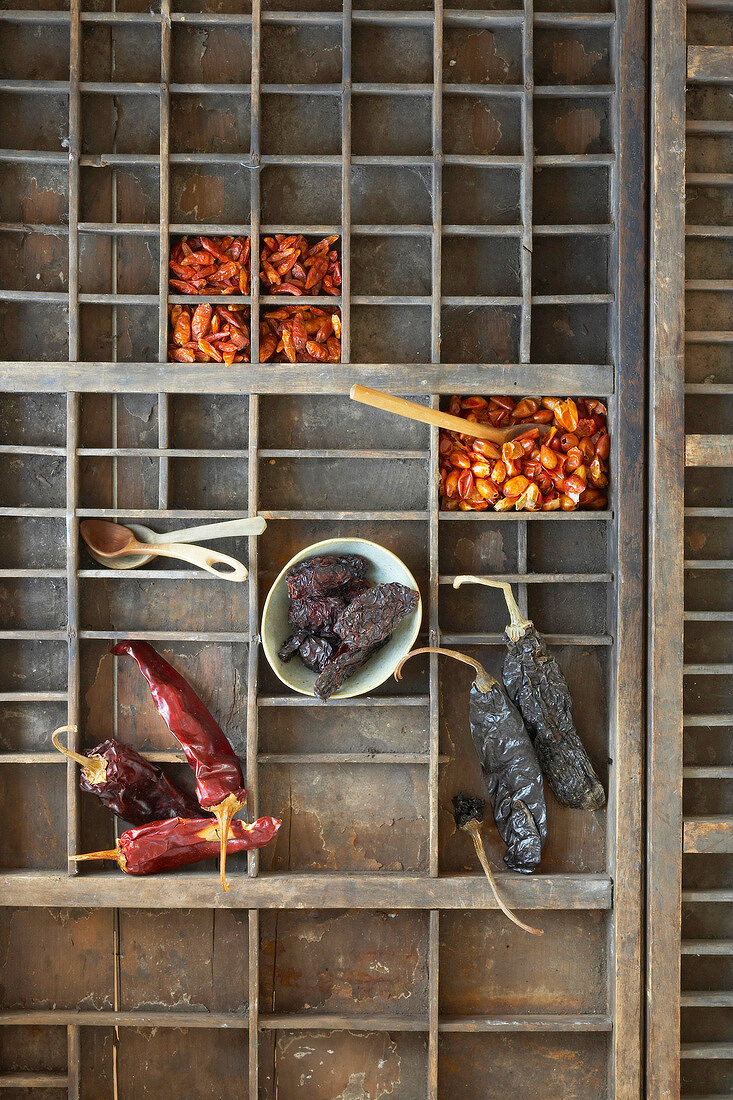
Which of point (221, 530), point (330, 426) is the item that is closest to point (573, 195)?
point (330, 426)

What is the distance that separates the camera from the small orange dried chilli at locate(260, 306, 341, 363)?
312 centimetres

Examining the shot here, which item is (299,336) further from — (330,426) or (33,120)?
(33,120)

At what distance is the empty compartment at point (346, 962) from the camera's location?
3.23 m

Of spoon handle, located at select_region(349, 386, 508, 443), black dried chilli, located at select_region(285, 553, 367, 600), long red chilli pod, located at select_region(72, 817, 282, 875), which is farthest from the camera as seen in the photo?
long red chilli pod, located at select_region(72, 817, 282, 875)

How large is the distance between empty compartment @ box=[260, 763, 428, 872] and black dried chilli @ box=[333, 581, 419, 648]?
643mm

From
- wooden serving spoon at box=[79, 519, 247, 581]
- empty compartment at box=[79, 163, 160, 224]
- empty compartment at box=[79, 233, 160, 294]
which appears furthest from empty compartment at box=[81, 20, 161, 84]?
wooden serving spoon at box=[79, 519, 247, 581]

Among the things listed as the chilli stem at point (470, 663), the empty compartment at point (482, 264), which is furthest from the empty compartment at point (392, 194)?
the chilli stem at point (470, 663)

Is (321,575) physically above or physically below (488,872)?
above

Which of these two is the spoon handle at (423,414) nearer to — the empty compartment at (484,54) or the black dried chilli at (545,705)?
the black dried chilli at (545,705)

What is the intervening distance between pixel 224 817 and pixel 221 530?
1082mm

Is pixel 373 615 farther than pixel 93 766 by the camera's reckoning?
No

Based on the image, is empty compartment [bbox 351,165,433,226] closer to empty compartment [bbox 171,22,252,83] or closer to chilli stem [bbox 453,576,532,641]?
empty compartment [bbox 171,22,252,83]

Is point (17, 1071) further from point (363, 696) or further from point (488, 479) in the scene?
point (488, 479)

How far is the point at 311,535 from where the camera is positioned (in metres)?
3.24
